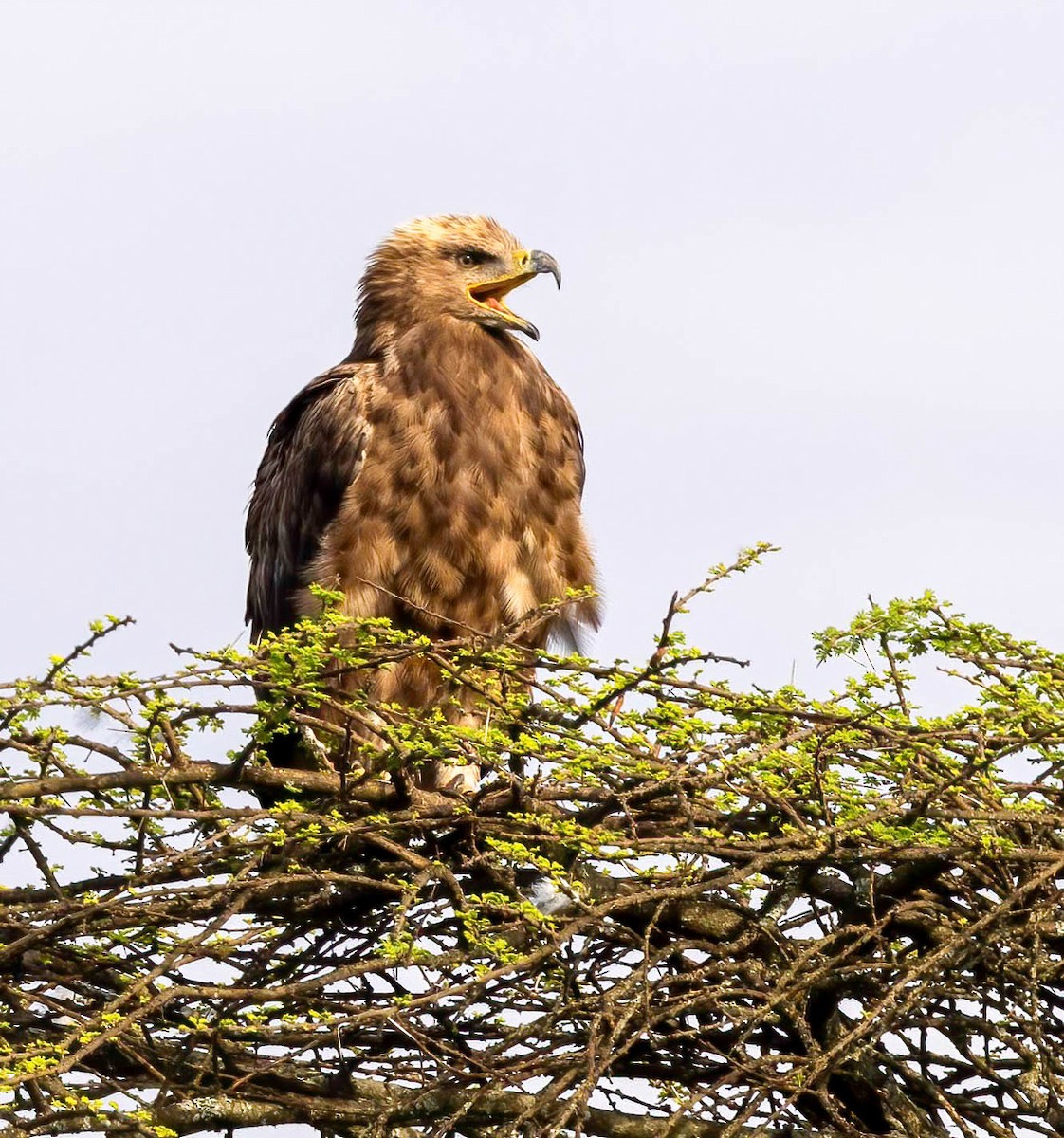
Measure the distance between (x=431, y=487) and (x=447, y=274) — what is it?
4.86 ft

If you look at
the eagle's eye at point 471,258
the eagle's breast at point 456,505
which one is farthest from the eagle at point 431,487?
the eagle's eye at point 471,258

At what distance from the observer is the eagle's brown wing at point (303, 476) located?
7430mm

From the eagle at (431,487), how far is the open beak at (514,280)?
0.13 meters

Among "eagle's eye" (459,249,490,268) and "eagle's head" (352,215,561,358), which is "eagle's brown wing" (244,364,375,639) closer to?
"eagle's head" (352,215,561,358)

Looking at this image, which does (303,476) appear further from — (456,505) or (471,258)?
(471,258)

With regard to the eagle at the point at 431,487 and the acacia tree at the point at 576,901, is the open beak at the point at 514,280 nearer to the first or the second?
the eagle at the point at 431,487

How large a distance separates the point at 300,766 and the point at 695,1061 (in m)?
2.51

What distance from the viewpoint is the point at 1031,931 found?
4.81 metres

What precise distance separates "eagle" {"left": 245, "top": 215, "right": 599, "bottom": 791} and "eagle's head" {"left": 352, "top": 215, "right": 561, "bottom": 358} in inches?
0.8

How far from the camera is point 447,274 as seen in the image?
8375 millimetres

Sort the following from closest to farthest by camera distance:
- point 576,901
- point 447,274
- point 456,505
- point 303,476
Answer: point 576,901 → point 456,505 → point 303,476 → point 447,274

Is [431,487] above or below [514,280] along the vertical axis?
below

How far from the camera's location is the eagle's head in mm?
8141

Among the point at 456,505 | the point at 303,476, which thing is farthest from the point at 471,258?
the point at 456,505
